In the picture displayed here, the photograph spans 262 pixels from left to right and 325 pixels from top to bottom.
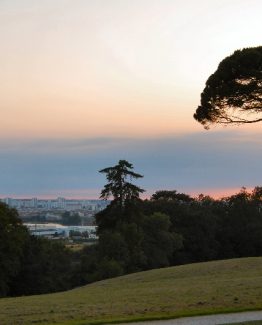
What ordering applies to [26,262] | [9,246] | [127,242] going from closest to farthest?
[9,246], [127,242], [26,262]

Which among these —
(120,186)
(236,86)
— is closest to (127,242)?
(120,186)

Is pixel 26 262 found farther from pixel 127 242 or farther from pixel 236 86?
pixel 236 86

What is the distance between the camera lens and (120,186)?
2448 inches

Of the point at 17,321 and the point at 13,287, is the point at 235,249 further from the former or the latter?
the point at 17,321

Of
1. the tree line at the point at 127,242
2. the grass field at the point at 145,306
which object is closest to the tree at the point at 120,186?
the tree line at the point at 127,242

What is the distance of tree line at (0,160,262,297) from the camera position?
5125 centimetres

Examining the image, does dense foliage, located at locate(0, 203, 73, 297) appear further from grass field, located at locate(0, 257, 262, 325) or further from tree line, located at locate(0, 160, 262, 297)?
grass field, located at locate(0, 257, 262, 325)

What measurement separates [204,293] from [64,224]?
151900mm

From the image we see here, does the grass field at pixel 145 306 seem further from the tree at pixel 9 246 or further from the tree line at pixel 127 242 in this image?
the tree at pixel 9 246

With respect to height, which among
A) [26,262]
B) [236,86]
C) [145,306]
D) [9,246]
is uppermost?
[236,86]

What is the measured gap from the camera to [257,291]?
18.5 meters

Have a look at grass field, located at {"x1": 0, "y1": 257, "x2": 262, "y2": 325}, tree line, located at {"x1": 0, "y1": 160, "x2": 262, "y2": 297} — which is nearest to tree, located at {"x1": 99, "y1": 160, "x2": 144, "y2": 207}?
tree line, located at {"x1": 0, "y1": 160, "x2": 262, "y2": 297}

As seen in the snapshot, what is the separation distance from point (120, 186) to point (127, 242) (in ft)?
34.3

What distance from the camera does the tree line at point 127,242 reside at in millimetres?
51250
